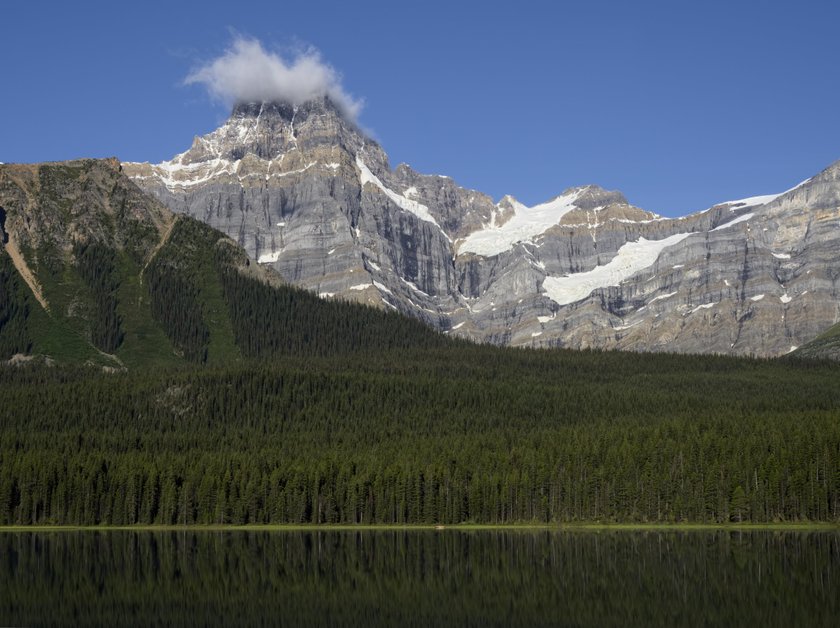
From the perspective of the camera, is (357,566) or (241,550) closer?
(357,566)

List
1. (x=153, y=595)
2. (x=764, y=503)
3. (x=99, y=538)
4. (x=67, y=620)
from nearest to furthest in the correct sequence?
(x=67, y=620)
(x=153, y=595)
(x=99, y=538)
(x=764, y=503)

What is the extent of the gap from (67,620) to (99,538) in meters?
88.6

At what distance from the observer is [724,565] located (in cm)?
12812

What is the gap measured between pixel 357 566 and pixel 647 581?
106ft

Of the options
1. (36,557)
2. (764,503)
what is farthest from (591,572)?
(764,503)

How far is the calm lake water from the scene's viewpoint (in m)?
98.9

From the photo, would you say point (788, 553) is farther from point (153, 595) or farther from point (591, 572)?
point (153, 595)

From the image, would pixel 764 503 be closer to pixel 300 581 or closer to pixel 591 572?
pixel 591 572

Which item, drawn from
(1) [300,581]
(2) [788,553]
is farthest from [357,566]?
(2) [788,553]

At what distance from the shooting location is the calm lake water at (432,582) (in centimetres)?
9888

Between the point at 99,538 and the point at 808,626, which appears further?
the point at 99,538

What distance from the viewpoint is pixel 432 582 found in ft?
393

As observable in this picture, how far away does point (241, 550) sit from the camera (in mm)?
157000

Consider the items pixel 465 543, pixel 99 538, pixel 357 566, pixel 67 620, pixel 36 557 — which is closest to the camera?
pixel 67 620
